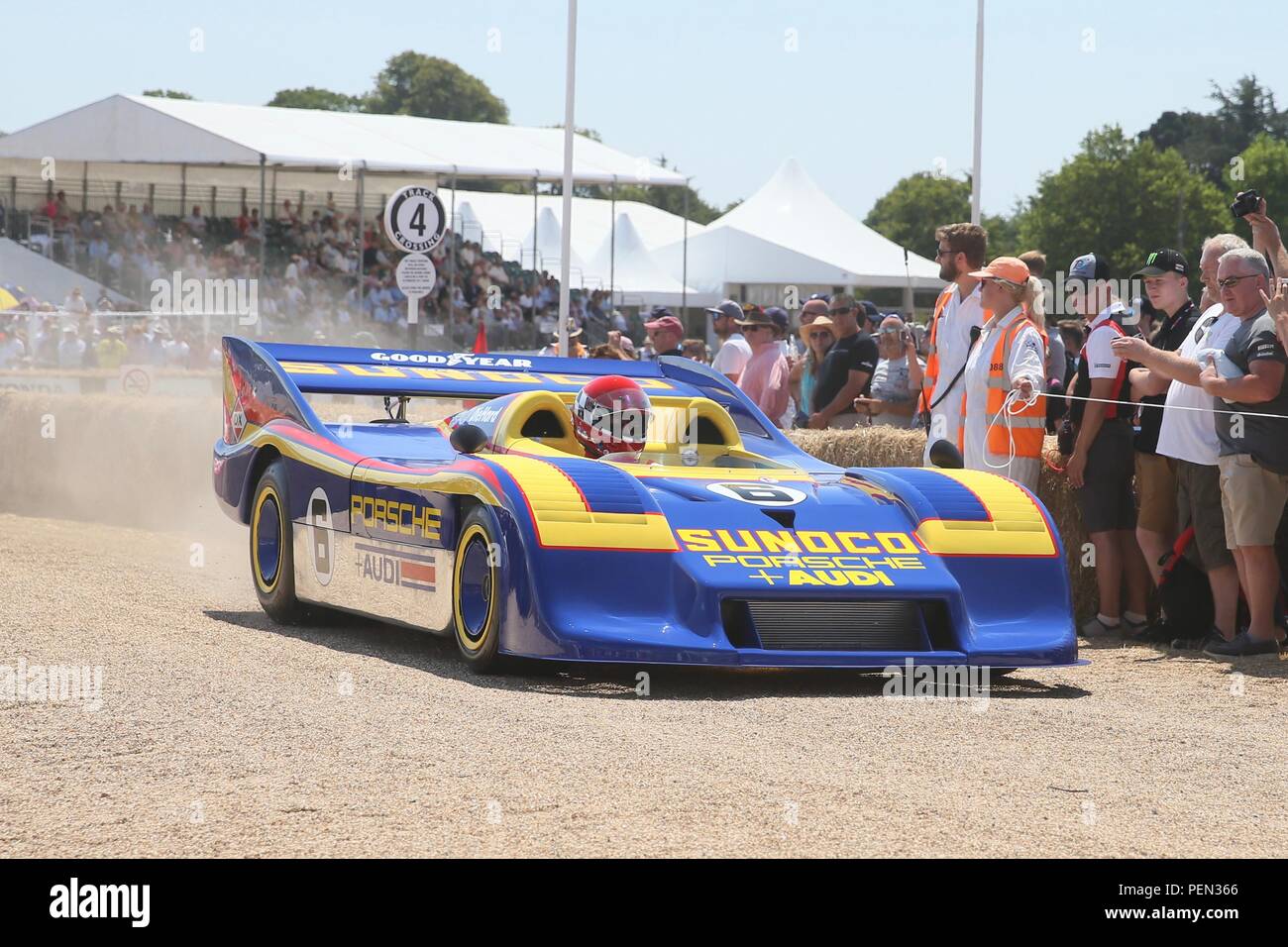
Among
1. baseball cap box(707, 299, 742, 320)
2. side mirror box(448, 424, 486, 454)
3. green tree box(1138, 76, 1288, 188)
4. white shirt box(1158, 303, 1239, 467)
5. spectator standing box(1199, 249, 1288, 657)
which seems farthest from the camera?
green tree box(1138, 76, 1288, 188)

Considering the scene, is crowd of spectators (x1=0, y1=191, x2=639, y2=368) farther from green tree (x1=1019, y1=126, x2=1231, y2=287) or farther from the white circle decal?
green tree (x1=1019, y1=126, x2=1231, y2=287)

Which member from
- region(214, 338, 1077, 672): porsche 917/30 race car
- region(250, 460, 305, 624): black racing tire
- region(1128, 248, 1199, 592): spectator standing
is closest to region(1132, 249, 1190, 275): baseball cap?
region(1128, 248, 1199, 592): spectator standing

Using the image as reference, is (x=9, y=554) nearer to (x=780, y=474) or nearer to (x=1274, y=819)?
(x=780, y=474)

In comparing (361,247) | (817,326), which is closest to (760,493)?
(817,326)

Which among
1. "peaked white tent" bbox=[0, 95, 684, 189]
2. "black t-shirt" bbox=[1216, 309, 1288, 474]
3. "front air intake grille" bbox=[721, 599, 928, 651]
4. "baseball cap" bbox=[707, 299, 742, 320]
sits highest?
"peaked white tent" bbox=[0, 95, 684, 189]

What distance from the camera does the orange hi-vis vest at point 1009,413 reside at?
9.40 meters

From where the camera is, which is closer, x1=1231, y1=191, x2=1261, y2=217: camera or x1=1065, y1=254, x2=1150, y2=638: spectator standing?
x1=1231, y1=191, x2=1261, y2=217: camera

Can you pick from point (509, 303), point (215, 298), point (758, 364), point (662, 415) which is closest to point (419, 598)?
point (662, 415)

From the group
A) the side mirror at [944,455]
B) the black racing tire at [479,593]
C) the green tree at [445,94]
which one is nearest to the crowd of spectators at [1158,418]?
the side mirror at [944,455]

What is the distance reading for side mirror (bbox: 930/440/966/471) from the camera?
8.77 m

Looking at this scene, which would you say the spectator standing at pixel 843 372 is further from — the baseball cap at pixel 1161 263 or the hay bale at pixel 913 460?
the baseball cap at pixel 1161 263

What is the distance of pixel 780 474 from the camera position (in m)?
8.38

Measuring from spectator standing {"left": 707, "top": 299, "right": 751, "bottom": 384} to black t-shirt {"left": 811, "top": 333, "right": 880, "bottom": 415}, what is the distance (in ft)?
2.21
